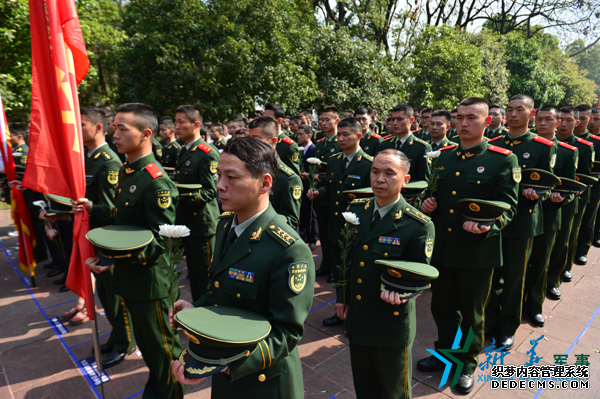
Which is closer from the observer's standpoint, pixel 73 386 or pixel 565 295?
pixel 73 386

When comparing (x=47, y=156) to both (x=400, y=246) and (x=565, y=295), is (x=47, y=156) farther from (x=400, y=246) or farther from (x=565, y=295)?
(x=565, y=295)

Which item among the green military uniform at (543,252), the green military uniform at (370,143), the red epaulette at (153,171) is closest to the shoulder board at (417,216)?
the red epaulette at (153,171)

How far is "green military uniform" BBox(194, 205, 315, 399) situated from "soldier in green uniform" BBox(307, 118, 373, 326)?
2.87m

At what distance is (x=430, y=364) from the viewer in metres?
3.73

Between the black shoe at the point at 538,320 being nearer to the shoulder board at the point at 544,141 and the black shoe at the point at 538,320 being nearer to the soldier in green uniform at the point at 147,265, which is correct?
the shoulder board at the point at 544,141

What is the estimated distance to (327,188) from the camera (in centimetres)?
541

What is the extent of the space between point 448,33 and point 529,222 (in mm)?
19970

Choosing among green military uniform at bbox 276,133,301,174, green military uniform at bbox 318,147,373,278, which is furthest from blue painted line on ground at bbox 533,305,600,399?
green military uniform at bbox 276,133,301,174

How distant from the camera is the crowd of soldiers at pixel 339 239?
1.82 m

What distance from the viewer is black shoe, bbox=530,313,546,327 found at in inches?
181

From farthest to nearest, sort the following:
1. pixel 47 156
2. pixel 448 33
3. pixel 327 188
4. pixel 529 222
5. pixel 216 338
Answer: pixel 448 33 < pixel 327 188 < pixel 529 222 < pixel 47 156 < pixel 216 338

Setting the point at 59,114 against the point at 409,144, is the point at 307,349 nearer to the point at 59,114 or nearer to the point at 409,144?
the point at 59,114

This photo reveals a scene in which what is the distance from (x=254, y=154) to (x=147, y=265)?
5.87 ft

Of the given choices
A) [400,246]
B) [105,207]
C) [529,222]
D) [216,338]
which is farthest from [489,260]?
[105,207]
